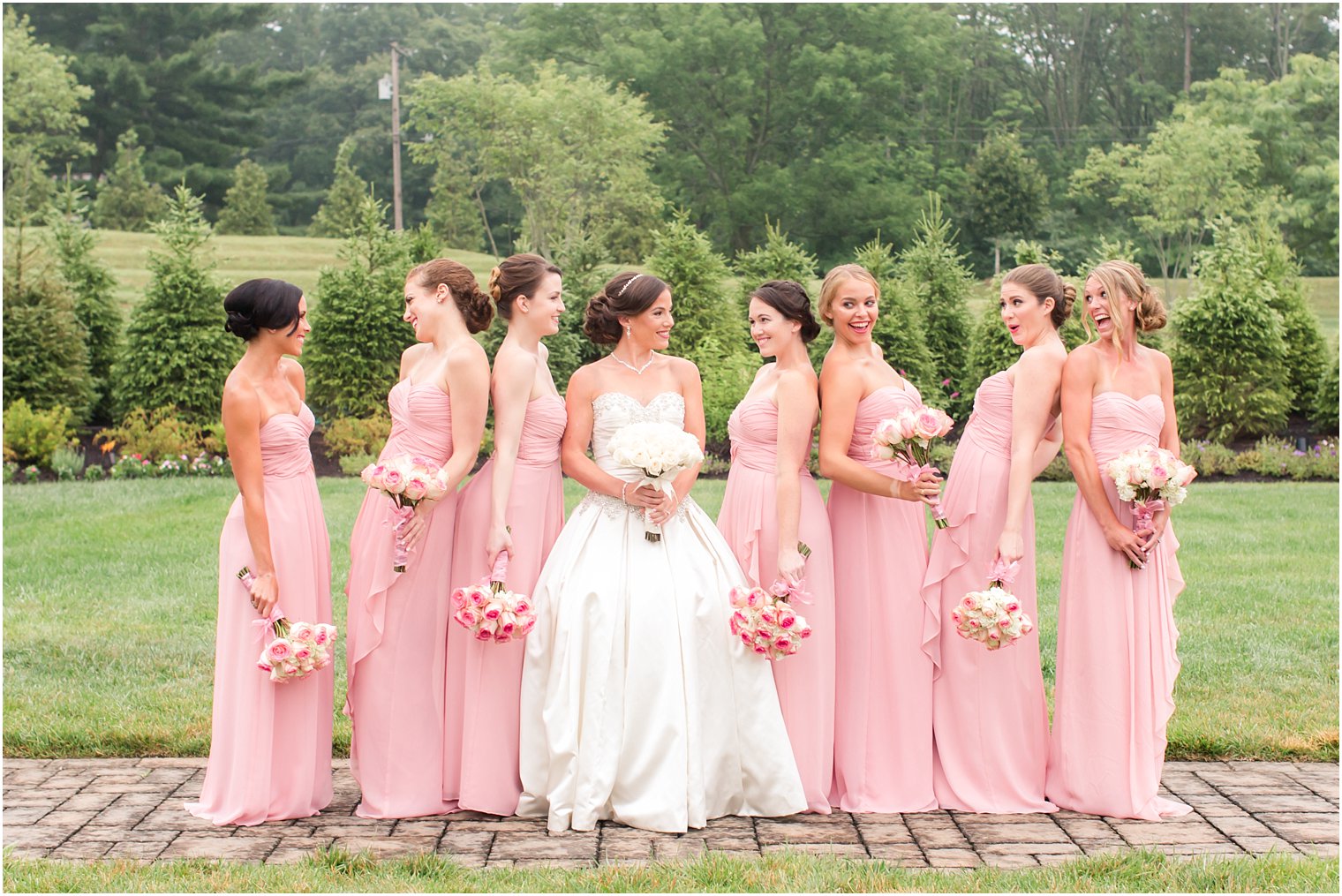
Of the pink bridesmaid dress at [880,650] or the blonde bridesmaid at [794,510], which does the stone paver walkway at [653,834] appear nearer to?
the pink bridesmaid dress at [880,650]

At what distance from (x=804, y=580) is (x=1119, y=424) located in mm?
1574

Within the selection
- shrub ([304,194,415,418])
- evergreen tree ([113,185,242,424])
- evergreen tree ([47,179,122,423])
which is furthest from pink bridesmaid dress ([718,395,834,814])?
evergreen tree ([47,179,122,423])

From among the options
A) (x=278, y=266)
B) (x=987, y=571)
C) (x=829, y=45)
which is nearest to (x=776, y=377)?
(x=987, y=571)

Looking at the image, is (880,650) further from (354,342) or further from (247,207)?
(247,207)

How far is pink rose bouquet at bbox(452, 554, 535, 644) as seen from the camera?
17.5 ft

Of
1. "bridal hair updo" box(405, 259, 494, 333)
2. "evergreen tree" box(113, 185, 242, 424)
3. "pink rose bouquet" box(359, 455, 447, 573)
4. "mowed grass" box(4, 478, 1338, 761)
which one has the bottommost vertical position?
"mowed grass" box(4, 478, 1338, 761)

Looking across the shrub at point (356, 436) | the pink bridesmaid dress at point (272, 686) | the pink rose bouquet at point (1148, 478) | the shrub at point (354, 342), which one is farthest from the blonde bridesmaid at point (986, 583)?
the shrub at point (354, 342)

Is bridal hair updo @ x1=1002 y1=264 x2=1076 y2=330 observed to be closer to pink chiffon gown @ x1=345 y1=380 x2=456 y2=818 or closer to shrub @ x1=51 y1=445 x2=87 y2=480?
pink chiffon gown @ x1=345 y1=380 x2=456 y2=818

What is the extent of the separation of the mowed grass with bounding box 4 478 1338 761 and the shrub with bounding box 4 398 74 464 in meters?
1.29

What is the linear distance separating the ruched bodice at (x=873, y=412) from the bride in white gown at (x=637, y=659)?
757 millimetres

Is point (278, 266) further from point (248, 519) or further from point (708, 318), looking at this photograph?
point (248, 519)

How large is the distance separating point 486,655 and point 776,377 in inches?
71.2

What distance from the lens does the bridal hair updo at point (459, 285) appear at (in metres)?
5.84

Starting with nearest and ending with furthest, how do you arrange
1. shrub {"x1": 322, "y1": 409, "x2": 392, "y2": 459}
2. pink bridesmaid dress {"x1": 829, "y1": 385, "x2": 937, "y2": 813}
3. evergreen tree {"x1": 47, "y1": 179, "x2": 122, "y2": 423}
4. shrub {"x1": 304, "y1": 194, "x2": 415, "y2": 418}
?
pink bridesmaid dress {"x1": 829, "y1": 385, "x2": 937, "y2": 813}
shrub {"x1": 322, "y1": 409, "x2": 392, "y2": 459}
shrub {"x1": 304, "y1": 194, "x2": 415, "y2": 418}
evergreen tree {"x1": 47, "y1": 179, "x2": 122, "y2": 423}
